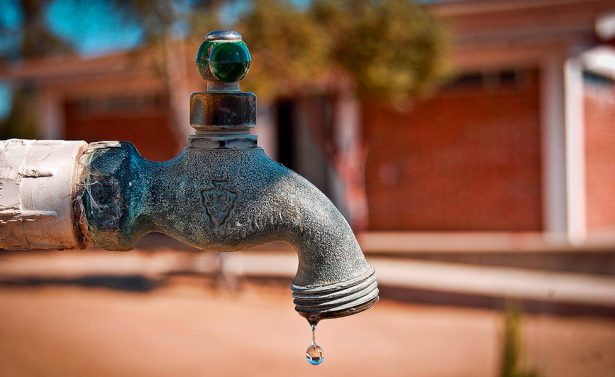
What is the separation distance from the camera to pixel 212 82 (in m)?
1.55

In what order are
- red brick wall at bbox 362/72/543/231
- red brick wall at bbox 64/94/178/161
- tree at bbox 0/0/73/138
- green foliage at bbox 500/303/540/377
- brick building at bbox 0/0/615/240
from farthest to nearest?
tree at bbox 0/0/73/138 < red brick wall at bbox 64/94/178/161 < red brick wall at bbox 362/72/543/231 < brick building at bbox 0/0/615/240 < green foliage at bbox 500/303/540/377

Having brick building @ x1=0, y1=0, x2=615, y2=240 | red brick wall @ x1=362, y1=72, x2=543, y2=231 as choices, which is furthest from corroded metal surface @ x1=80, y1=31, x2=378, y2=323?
red brick wall @ x1=362, y1=72, x2=543, y2=231

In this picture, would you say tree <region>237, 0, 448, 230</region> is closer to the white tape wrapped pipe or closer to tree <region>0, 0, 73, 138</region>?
the white tape wrapped pipe

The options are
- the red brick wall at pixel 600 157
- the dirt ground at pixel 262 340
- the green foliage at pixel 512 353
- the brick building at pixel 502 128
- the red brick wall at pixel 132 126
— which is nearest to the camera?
the green foliage at pixel 512 353

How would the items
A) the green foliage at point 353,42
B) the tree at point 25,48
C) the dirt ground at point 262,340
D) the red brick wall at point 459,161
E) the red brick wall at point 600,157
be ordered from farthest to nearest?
the tree at point 25,48
the red brick wall at point 600,157
the red brick wall at point 459,161
the green foliage at point 353,42
the dirt ground at point 262,340

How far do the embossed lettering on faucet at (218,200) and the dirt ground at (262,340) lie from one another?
4.07m

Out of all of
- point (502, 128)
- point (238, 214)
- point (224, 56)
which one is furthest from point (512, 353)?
point (502, 128)

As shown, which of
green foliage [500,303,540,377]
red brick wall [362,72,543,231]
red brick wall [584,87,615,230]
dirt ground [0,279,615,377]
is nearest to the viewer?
green foliage [500,303,540,377]

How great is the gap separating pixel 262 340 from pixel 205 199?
5.26 m

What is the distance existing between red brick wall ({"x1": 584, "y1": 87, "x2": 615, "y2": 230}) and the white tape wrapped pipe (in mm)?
10533

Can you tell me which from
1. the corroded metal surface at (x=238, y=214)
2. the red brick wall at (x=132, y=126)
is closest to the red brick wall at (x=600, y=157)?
the red brick wall at (x=132, y=126)

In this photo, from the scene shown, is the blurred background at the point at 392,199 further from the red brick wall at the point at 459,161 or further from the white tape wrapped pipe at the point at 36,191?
the white tape wrapped pipe at the point at 36,191

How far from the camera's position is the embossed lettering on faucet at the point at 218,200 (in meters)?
1.48

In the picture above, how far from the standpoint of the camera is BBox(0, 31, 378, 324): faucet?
143cm
